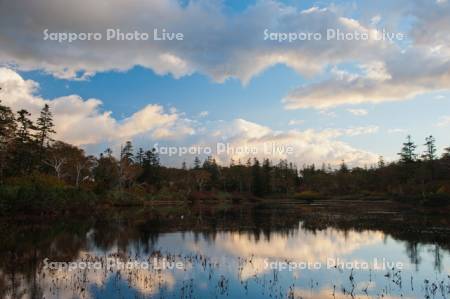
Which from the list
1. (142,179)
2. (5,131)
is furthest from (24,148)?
(142,179)

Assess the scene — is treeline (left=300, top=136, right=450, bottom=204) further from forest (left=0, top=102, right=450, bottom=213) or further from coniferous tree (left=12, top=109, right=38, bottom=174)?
coniferous tree (left=12, top=109, right=38, bottom=174)

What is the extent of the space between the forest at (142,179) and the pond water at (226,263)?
17.3 m

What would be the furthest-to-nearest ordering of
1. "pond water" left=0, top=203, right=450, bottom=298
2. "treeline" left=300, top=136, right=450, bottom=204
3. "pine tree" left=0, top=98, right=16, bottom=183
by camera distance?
1. "treeline" left=300, top=136, right=450, bottom=204
2. "pine tree" left=0, top=98, right=16, bottom=183
3. "pond water" left=0, top=203, right=450, bottom=298

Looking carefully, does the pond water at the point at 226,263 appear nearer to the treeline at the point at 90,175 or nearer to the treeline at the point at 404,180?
the treeline at the point at 90,175

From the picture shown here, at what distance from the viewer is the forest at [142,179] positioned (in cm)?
4475

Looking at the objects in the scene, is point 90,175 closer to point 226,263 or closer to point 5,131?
point 5,131

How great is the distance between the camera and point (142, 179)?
301ft

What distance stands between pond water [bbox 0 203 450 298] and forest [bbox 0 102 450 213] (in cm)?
1729

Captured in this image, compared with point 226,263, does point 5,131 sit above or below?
above

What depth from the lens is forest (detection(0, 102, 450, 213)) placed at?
1762 inches

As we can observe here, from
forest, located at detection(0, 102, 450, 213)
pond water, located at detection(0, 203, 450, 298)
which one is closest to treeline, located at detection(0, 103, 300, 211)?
forest, located at detection(0, 102, 450, 213)

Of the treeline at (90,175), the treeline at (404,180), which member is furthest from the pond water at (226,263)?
the treeline at (404,180)

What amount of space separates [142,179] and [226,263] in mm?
76073

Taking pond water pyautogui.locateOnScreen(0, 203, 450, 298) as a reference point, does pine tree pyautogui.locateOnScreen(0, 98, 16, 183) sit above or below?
above
